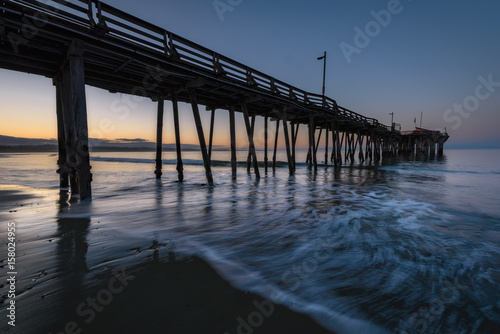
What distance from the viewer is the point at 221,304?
2170 mm

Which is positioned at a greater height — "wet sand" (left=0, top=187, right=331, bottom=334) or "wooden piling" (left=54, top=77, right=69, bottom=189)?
"wooden piling" (left=54, top=77, right=69, bottom=189)

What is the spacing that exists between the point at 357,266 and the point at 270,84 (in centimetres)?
1063

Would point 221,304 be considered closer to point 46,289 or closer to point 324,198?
point 46,289

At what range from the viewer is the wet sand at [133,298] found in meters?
1.86

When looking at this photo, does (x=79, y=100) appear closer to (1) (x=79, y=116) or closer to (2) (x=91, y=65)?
(1) (x=79, y=116)

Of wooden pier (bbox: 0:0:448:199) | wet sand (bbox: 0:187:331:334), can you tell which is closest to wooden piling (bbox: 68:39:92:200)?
wooden pier (bbox: 0:0:448:199)

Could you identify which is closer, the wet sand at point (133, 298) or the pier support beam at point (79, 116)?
the wet sand at point (133, 298)

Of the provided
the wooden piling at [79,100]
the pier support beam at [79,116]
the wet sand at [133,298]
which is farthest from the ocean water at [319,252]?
the wooden piling at [79,100]

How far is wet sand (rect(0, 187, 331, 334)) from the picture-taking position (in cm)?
186

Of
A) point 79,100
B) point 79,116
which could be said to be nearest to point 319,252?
point 79,116

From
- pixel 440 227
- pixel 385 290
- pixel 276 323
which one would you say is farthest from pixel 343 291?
pixel 440 227

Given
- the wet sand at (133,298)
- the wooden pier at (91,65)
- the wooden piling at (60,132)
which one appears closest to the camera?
the wet sand at (133,298)

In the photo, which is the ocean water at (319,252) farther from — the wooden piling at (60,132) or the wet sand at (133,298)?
the wooden piling at (60,132)

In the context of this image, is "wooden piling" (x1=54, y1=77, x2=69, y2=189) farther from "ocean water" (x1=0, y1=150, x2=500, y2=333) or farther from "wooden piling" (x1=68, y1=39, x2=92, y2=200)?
"wooden piling" (x1=68, y1=39, x2=92, y2=200)
